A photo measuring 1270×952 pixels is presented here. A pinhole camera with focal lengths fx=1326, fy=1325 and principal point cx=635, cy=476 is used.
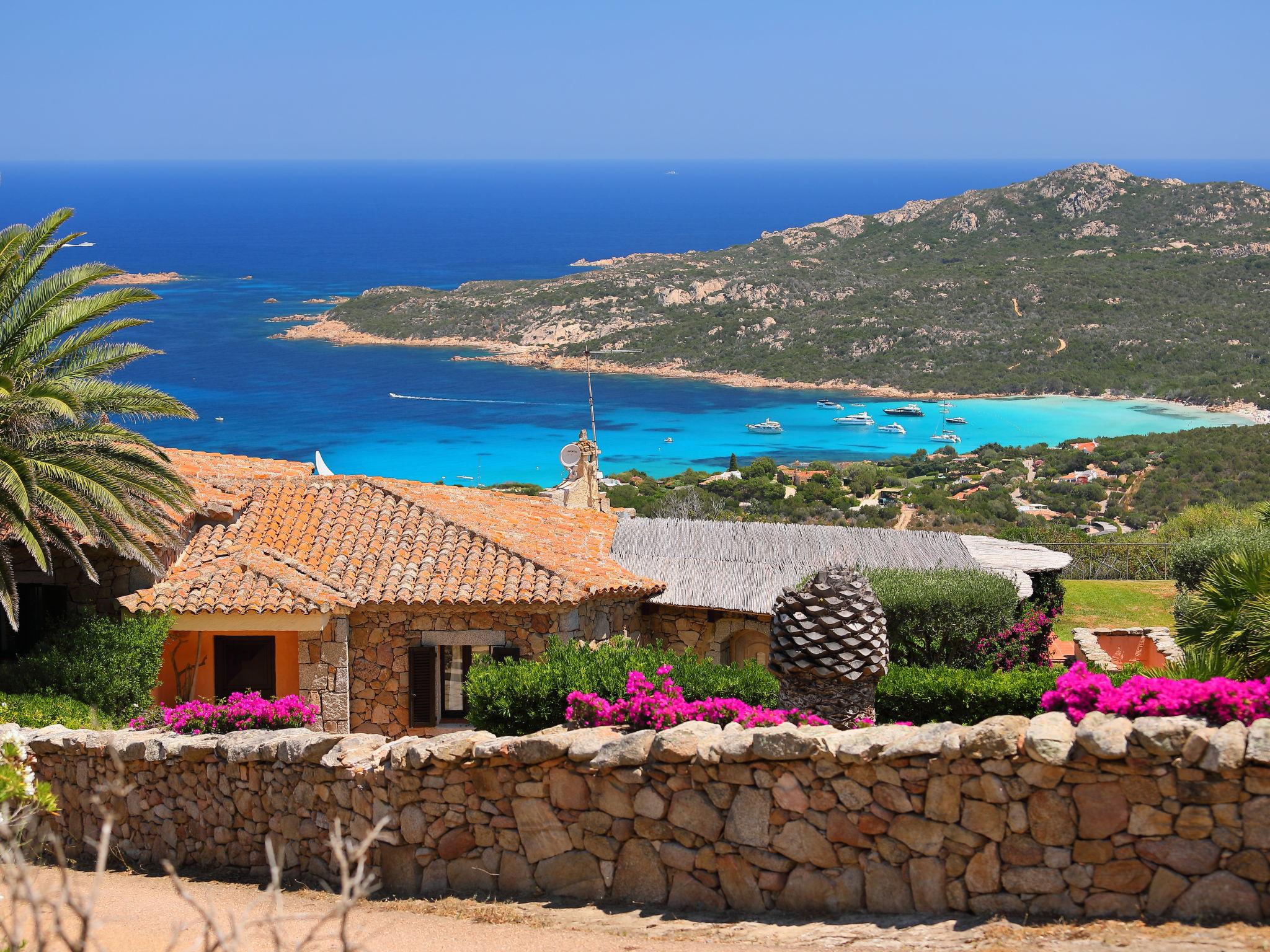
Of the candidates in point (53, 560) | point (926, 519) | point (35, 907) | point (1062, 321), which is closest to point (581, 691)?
point (35, 907)

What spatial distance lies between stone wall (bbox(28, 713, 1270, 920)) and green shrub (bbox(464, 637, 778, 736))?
845mm

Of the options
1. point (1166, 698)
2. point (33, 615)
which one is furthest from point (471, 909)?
point (33, 615)

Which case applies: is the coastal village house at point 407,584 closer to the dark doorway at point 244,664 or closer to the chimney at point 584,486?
the dark doorway at point 244,664

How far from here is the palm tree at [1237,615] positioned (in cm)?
910

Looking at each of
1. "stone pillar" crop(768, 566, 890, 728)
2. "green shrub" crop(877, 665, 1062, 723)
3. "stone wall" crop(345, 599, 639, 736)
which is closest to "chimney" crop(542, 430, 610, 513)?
"stone wall" crop(345, 599, 639, 736)

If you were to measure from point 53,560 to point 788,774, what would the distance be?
938 cm

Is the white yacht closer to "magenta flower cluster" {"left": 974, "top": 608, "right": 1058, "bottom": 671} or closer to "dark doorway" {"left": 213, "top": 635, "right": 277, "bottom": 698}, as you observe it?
Result: "magenta flower cluster" {"left": 974, "top": 608, "right": 1058, "bottom": 671}

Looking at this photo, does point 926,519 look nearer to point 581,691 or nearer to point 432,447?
point 581,691

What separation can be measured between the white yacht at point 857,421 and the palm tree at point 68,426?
7512 centimetres

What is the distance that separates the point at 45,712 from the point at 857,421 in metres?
78.5

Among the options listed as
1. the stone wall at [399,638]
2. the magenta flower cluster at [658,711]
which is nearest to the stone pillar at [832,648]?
the magenta flower cluster at [658,711]

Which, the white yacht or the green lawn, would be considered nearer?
the green lawn

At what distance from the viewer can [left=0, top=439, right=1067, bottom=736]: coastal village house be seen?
14.1 meters

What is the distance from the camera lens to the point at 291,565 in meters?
14.8
